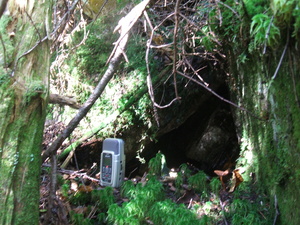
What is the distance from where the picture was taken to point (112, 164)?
4.41 metres

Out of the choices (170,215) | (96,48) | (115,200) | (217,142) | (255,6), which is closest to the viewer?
(255,6)

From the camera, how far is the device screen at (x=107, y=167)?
Answer: 14.6 feet

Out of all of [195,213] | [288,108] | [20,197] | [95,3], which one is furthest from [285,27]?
[95,3]

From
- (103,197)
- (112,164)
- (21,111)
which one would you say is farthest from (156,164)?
(21,111)

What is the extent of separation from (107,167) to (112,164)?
107mm

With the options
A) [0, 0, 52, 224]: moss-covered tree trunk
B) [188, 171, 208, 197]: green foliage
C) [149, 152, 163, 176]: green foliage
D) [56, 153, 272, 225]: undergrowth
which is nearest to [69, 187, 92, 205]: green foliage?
[56, 153, 272, 225]: undergrowth

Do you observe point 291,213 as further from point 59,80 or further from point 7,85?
point 59,80

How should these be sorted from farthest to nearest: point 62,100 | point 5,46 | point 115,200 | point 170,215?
point 115,200 < point 62,100 < point 170,215 < point 5,46

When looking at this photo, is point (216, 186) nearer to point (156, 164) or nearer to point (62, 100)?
point (156, 164)

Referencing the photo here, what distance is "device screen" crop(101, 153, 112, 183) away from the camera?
14.6ft

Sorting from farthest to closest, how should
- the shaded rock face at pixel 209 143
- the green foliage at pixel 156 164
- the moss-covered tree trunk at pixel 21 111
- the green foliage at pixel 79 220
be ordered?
the shaded rock face at pixel 209 143, the green foliage at pixel 156 164, the green foliage at pixel 79 220, the moss-covered tree trunk at pixel 21 111

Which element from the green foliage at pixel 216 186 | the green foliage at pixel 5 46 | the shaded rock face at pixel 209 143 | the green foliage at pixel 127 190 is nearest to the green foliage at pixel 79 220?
the green foliage at pixel 127 190

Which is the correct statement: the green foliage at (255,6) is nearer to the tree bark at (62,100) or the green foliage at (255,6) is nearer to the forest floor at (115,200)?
the forest floor at (115,200)

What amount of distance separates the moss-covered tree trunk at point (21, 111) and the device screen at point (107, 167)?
1400mm
